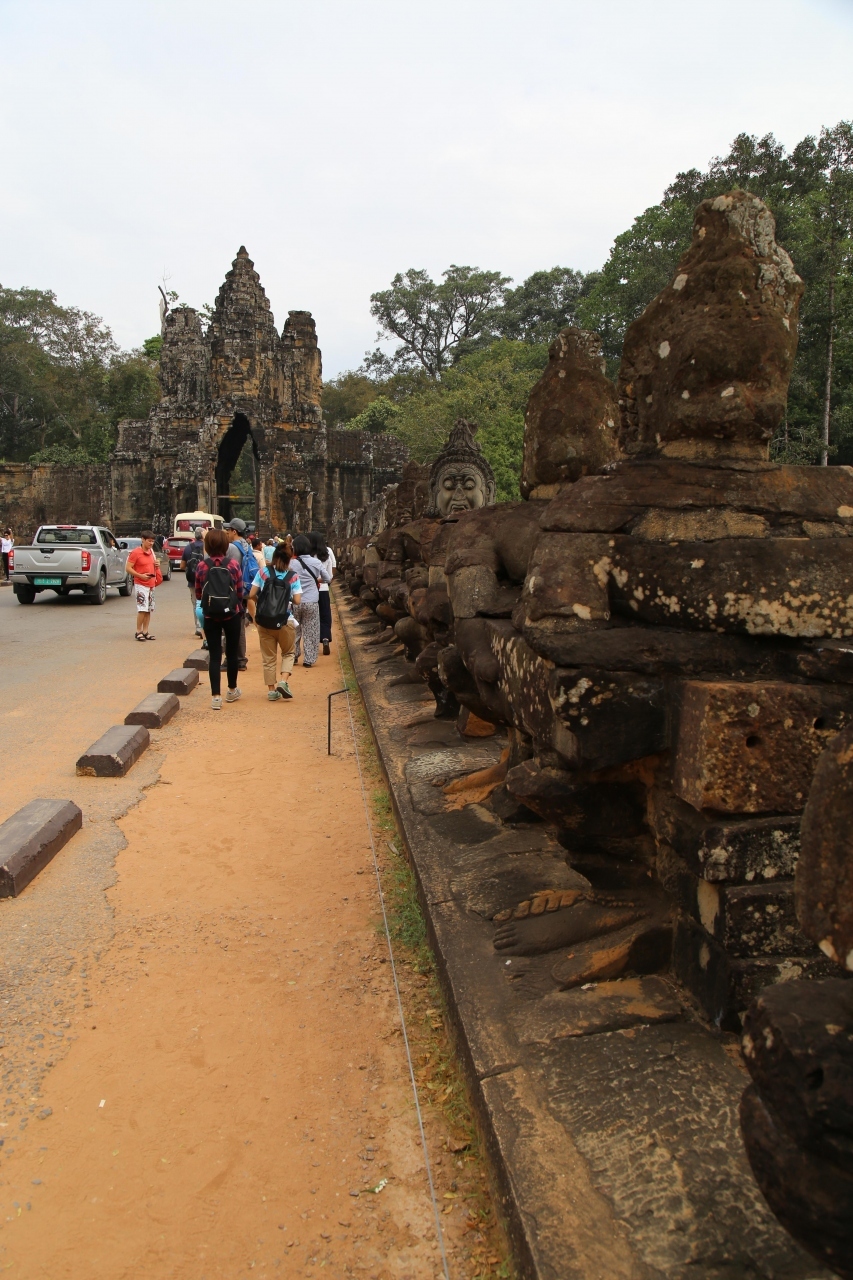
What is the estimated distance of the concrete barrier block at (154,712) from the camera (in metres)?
7.33

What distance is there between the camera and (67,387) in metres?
46.4

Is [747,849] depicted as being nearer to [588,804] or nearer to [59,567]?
[588,804]

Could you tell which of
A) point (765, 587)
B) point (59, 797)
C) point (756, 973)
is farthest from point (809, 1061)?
point (59, 797)

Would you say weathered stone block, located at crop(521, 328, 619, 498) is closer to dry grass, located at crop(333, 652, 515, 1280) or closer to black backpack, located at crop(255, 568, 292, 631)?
dry grass, located at crop(333, 652, 515, 1280)

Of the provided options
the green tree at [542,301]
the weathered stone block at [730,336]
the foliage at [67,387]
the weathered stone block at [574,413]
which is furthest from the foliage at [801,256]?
the foliage at [67,387]

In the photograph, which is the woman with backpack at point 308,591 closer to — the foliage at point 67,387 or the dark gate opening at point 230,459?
the dark gate opening at point 230,459

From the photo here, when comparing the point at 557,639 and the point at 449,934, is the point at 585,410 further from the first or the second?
the point at 449,934

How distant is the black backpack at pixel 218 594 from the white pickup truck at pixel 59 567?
1057 centimetres

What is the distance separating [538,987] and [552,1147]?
0.67m

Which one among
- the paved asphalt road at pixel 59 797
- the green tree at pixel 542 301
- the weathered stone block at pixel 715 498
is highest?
the green tree at pixel 542 301

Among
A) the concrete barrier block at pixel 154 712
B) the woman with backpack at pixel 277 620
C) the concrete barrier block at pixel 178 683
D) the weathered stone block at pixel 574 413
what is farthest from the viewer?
the concrete barrier block at pixel 178 683

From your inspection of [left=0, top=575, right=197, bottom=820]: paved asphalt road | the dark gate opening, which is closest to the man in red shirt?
[left=0, top=575, right=197, bottom=820]: paved asphalt road

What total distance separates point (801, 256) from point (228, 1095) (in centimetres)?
2055

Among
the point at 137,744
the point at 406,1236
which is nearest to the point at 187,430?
the point at 137,744
